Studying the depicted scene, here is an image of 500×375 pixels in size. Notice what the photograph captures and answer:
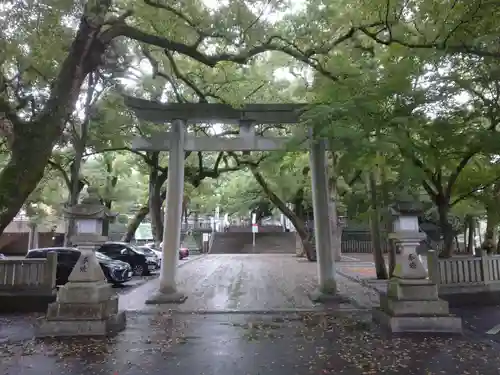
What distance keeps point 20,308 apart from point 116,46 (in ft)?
22.8

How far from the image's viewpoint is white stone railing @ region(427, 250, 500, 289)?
34.8 ft

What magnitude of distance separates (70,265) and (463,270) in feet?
38.5

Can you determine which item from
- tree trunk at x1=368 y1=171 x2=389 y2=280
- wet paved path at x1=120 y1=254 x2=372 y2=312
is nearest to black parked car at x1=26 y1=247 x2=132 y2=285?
wet paved path at x1=120 y1=254 x2=372 y2=312

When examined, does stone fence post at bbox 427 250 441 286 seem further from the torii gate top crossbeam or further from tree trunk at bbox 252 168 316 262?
tree trunk at bbox 252 168 316 262

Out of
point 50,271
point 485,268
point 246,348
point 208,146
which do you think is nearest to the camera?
point 246,348

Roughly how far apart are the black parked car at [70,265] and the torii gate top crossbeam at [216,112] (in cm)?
543

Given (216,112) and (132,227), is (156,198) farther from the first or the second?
(216,112)

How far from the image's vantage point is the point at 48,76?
10.9 metres

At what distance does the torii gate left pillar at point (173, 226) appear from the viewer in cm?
1184

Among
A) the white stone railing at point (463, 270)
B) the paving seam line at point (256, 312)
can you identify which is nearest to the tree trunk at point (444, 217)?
the white stone railing at point (463, 270)

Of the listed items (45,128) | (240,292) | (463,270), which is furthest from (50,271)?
(463,270)

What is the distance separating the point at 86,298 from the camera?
8070mm

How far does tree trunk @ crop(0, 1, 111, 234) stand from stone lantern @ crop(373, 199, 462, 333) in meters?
6.29

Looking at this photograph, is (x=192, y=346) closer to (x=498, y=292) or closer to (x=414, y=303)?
(x=414, y=303)
